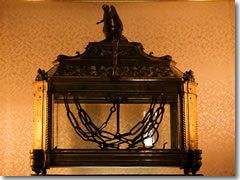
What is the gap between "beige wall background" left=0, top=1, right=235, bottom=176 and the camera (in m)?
2.80

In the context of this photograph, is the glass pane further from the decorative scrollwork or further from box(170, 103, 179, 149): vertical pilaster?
the decorative scrollwork

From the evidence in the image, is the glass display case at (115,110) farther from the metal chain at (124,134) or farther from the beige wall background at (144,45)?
the beige wall background at (144,45)

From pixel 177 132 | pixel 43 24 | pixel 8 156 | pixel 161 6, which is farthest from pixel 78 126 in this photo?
pixel 161 6

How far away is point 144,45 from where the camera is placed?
2947 mm

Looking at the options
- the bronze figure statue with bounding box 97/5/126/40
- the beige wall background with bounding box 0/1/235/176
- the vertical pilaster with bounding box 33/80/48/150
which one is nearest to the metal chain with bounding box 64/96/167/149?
the vertical pilaster with bounding box 33/80/48/150

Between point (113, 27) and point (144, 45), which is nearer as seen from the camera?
point (113, 27)

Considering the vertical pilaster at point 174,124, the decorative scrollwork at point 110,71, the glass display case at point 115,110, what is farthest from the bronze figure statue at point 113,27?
the vertical pilaster at point 174,124

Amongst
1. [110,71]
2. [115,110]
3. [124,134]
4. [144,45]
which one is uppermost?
[144,45]

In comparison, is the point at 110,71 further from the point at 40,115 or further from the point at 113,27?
the point at 40,115

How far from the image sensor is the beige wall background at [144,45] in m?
2.80

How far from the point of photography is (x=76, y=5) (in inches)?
118

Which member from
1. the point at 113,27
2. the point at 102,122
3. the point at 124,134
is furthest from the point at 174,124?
the point at 113,27

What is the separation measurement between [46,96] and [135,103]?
50 cm

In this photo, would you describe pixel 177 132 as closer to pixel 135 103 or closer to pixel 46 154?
pixel 135 103
